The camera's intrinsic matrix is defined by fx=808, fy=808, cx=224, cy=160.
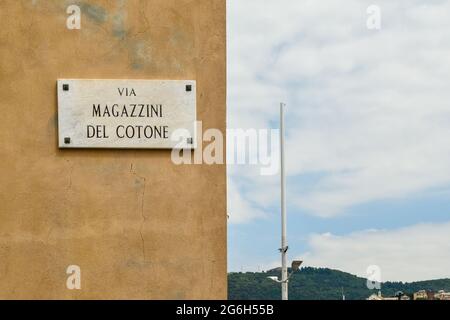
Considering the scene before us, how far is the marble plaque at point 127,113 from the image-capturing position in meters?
5.95

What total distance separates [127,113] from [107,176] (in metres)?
0.49

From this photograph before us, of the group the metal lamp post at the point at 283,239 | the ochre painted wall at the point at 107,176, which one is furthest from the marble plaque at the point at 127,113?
the metal lamp post at the point at 283,239

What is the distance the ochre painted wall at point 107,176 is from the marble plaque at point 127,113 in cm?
7

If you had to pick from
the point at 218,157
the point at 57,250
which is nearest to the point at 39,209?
the point at 57,250

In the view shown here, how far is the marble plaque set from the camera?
595 cm

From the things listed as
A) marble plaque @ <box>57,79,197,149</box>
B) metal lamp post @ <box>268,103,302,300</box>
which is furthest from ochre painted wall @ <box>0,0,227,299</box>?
metal lamp post @ <box>268,103,302,300</box>

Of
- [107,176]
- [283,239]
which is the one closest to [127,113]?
[107,176]

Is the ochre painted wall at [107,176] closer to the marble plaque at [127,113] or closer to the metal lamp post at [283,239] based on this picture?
the marble plaque at [127,113]

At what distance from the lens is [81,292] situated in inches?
230

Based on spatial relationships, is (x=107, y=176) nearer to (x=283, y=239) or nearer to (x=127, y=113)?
(x=127, y=113)

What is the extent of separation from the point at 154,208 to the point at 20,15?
1.76 metres

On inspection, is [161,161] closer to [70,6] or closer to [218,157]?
[218,157]

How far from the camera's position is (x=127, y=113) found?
598 centimetres

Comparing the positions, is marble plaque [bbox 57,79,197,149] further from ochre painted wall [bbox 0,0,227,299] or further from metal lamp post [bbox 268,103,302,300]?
metal lamp post [bbox 268,103,302,300]
